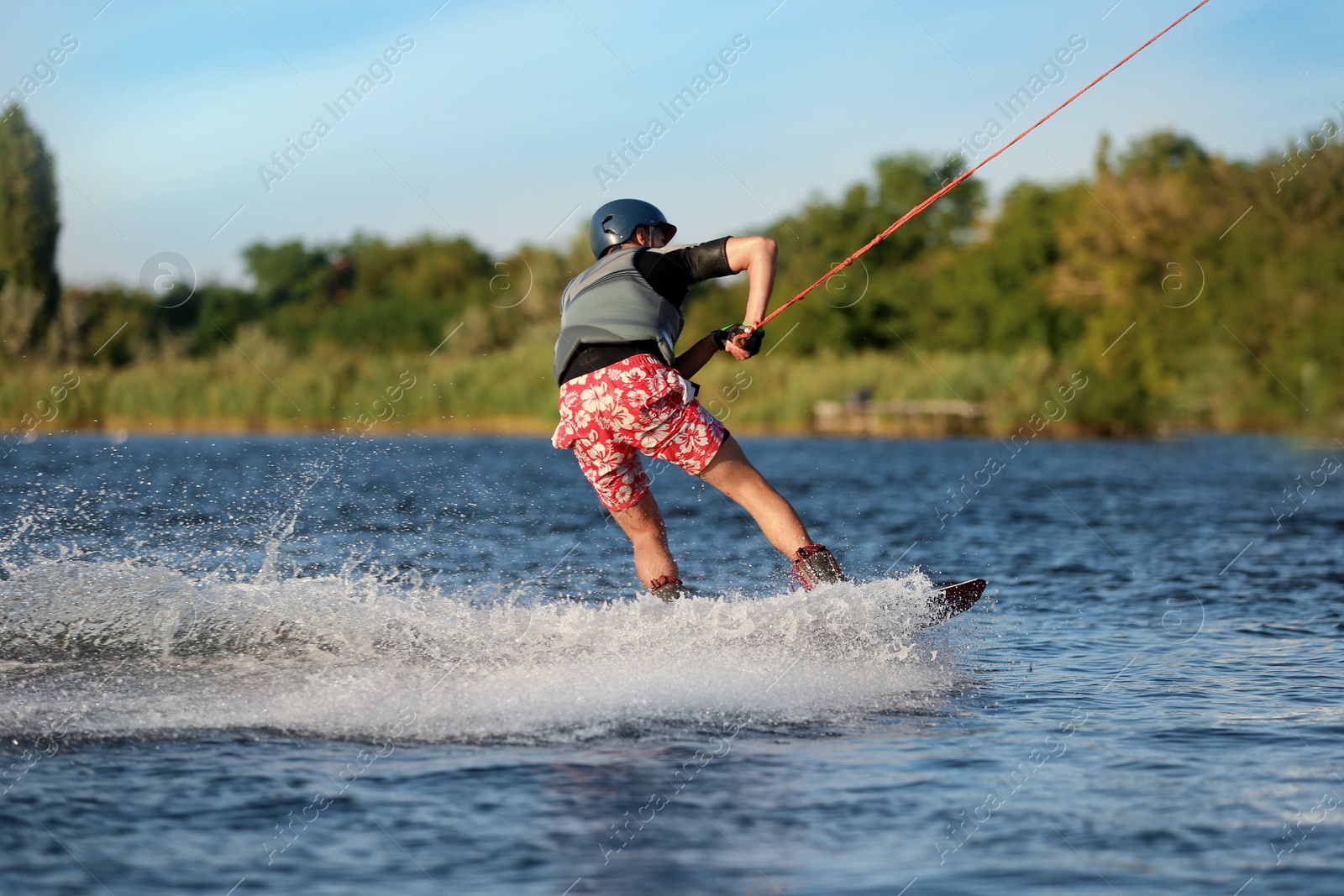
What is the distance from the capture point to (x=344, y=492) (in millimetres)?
19969

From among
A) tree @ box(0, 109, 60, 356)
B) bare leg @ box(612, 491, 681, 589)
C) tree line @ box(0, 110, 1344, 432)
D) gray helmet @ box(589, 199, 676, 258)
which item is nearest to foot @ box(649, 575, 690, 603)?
bare leg @ box(612, 491, 681, 589)

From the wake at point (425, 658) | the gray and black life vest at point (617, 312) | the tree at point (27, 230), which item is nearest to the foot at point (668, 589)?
the wake at point (425, 658)

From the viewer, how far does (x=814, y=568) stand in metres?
5.70

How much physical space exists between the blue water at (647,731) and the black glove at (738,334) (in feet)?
3.28

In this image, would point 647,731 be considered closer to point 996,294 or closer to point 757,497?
point 757,497

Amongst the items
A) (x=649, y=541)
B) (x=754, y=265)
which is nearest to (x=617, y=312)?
(x=754, y=265)

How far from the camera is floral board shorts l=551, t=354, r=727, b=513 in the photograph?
5617 mm

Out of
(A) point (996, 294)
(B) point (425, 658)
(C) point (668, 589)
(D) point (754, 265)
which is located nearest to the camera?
(B) point (425, 658)

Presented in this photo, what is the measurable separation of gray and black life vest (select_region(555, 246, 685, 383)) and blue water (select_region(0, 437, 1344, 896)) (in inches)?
42.2

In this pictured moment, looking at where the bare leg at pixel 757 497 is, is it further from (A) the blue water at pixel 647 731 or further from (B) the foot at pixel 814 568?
(A) the blue water at pixel 647 731

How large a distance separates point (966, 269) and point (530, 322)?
19.6m

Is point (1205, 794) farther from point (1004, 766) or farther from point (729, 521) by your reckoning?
point (729, 521)

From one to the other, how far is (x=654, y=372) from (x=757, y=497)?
2.16 feet

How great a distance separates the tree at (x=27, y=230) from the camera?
44.1 metres
